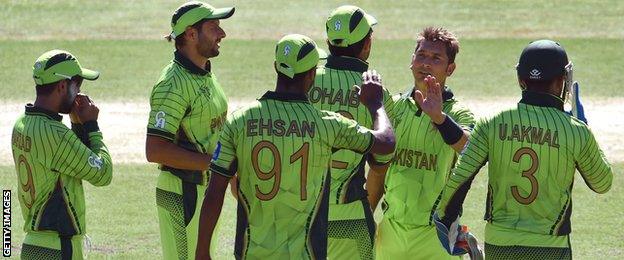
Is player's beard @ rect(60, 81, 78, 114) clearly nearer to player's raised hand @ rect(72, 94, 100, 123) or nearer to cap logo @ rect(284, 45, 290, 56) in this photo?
player's raised hand @ rect(72, 94, 100, 123)

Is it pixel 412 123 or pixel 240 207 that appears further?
pixel 412 123

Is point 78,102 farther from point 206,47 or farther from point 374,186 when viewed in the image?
point 374,186

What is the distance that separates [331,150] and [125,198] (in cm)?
757

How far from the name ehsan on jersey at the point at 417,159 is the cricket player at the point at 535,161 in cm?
112

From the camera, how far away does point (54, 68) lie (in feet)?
30.3

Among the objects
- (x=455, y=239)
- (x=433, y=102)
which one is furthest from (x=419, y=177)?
(x=433, y=102)

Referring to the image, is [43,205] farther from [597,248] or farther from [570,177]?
[597,248]

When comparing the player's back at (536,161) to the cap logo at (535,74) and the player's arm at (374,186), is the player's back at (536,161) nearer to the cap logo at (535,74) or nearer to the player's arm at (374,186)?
the cap logo at (535,74)

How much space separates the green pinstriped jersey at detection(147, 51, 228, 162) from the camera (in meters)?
9.84

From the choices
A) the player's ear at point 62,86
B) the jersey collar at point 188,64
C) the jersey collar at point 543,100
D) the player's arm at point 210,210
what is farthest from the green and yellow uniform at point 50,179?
the jersey collar at point 543,100

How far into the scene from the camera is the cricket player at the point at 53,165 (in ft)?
30.0

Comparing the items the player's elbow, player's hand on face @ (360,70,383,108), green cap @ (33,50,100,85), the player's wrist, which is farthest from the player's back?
green cap @ (33,50,100,85)

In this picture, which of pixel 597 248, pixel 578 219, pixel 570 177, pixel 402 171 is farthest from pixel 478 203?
pixel 570 177

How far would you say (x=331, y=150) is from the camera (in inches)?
329
